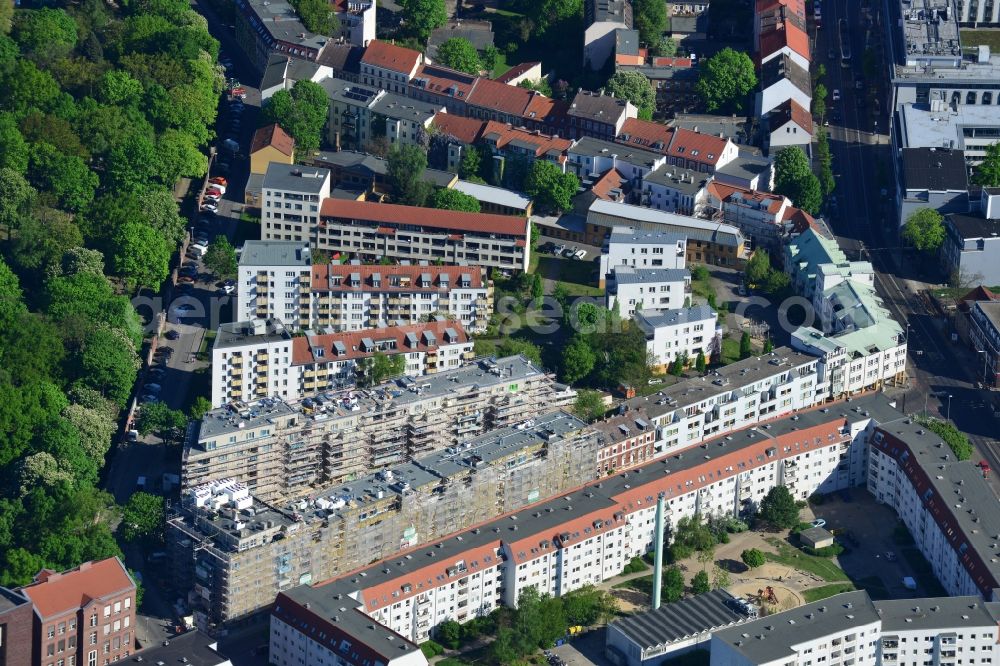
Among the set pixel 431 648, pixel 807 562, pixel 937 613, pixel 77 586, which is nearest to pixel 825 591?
pixel 807 562

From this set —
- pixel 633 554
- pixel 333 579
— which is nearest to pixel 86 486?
pixel 333 579

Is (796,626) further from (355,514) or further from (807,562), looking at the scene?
(355,514)

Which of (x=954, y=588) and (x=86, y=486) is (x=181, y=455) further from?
(x=954, y=588)

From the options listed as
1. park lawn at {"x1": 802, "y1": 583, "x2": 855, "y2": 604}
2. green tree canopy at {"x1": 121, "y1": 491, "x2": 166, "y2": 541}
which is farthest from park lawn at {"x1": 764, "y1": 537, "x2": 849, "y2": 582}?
green tree canopy at {"x1": 121, "y1": 491, "x2": 166, "y2": 541}

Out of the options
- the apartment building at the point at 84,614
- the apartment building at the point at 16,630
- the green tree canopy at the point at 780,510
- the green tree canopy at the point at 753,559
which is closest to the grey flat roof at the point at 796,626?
the green tree canopy at the point at 753,559

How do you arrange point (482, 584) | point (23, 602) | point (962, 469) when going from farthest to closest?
point (962, 469)
point (482, 584)
point (23, 602)

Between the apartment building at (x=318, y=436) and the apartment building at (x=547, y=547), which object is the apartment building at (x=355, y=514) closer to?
the apartment building at (x=547, y=547)
